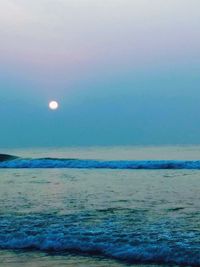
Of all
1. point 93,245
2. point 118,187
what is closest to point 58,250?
point 93,245

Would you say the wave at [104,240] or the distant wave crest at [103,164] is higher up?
Result: the distant wave crest at [103,164]

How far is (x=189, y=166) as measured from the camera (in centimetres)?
3300

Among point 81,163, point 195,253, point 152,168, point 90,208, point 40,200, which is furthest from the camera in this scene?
point 81,163

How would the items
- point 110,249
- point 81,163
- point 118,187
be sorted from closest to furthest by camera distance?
1. point 110,249
2. point 118,187
3. point 81,163

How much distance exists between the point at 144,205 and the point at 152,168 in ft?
63.7

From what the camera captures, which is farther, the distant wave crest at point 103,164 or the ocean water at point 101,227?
the distant wave crest at point 103,164

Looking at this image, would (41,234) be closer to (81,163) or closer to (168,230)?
(168,230)

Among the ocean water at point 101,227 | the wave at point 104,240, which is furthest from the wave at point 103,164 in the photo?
the wave at point 104,240

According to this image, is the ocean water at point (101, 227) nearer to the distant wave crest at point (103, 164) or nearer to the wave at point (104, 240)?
the wave at point (104, 240)

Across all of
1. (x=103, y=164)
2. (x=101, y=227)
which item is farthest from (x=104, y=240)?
(x=103, y=164)

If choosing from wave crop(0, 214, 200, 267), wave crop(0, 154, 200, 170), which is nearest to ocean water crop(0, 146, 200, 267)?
wave crop(0, 214, 200, 267)

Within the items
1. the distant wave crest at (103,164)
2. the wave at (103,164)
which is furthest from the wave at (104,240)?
the distant wave crest at (103,164)

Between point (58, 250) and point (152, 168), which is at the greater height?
point (152, 168)

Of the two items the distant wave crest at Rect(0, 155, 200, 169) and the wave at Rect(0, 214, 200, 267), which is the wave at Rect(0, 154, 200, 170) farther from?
the wave at Rect(0, 214, 200, 267)
